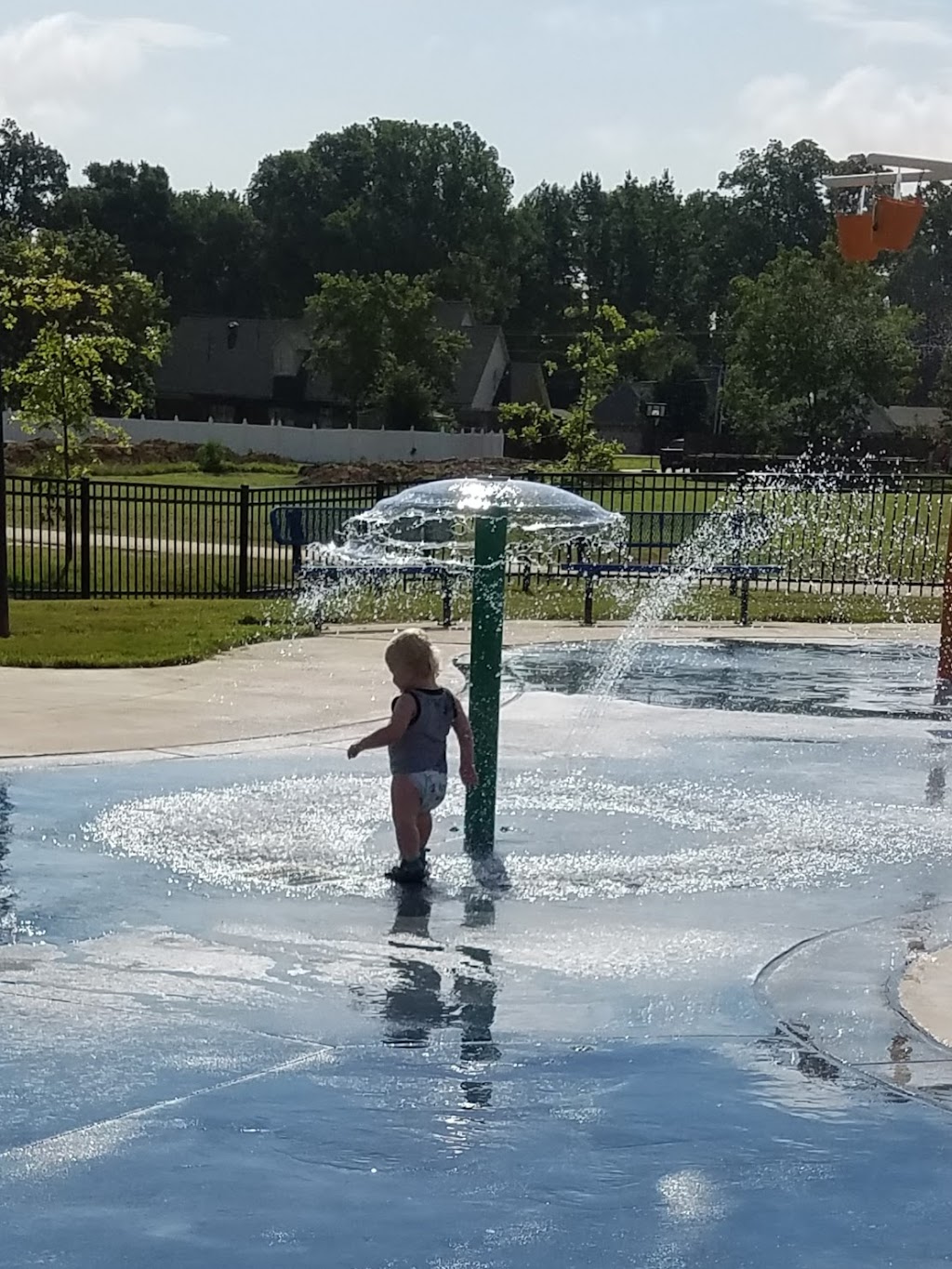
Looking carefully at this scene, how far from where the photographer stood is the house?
294 feet

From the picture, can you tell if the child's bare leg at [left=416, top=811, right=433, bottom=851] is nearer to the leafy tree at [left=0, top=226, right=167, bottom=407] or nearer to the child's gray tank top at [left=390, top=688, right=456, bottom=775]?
the child's gray tank top at [left=390, top=688, right=456, bottom=775]

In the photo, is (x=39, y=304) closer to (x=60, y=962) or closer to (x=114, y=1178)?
(x=60, y=962)

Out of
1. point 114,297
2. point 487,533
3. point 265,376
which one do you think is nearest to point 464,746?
point 487,533

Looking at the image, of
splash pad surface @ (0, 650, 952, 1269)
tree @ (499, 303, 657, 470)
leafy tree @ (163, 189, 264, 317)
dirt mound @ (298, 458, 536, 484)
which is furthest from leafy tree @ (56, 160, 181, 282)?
splash pad surface @ (0, 650, 952, 1269)

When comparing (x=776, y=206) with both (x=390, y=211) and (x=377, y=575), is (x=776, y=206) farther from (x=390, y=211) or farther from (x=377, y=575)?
(x=377, y=575)

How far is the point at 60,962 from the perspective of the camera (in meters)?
6.76

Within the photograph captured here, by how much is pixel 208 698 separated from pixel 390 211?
119m

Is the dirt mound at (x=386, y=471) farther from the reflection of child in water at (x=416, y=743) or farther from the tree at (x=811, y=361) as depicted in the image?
the reflection of child in water at (x=416, y=743)

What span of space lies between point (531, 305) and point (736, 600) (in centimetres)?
11696

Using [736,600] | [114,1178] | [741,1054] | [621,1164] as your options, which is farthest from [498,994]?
[736,600]

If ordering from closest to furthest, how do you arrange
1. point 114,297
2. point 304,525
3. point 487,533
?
point 487,533
point 304,525
point 114,297

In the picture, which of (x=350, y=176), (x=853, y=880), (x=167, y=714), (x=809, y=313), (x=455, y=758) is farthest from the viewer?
(x=350, y=176)

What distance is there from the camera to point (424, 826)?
8148 millimetres

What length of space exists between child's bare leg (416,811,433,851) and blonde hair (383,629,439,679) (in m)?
0.64
